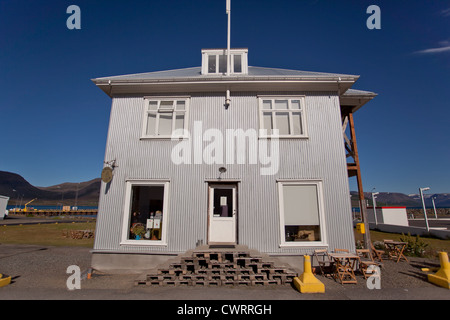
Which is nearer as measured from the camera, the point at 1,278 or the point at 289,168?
the point at 1,278

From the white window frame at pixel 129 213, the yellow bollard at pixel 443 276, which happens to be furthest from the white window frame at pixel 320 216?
the white window frame at pixel 129 213

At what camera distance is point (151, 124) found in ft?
31.9

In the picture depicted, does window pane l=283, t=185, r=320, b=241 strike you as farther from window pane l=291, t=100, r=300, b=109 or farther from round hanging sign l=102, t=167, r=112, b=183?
round hanging sign l=102, t=167, r=112, b=183

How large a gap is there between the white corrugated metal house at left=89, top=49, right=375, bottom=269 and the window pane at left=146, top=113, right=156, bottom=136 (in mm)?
43

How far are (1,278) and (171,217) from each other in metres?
5.25

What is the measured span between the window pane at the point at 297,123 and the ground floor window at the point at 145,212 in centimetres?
578

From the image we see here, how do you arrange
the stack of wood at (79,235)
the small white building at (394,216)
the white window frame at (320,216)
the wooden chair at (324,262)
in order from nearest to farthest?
the wooden chair at (324,262)
the white window frame at (320,216)
the stack of wood at (79,235)
the small white building at (394,216)

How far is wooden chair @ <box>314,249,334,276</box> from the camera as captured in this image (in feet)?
26.1

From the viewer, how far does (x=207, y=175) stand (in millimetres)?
8984

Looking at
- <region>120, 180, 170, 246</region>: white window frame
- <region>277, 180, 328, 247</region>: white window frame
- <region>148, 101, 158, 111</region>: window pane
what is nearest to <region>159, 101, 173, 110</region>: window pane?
<region>148, 101, 158, 111</region>: window pane

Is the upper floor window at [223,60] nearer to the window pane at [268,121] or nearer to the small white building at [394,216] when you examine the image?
the window pane at [268,121]

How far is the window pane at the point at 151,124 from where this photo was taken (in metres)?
9.63

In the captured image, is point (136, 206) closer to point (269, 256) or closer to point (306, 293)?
point (269, 256)
